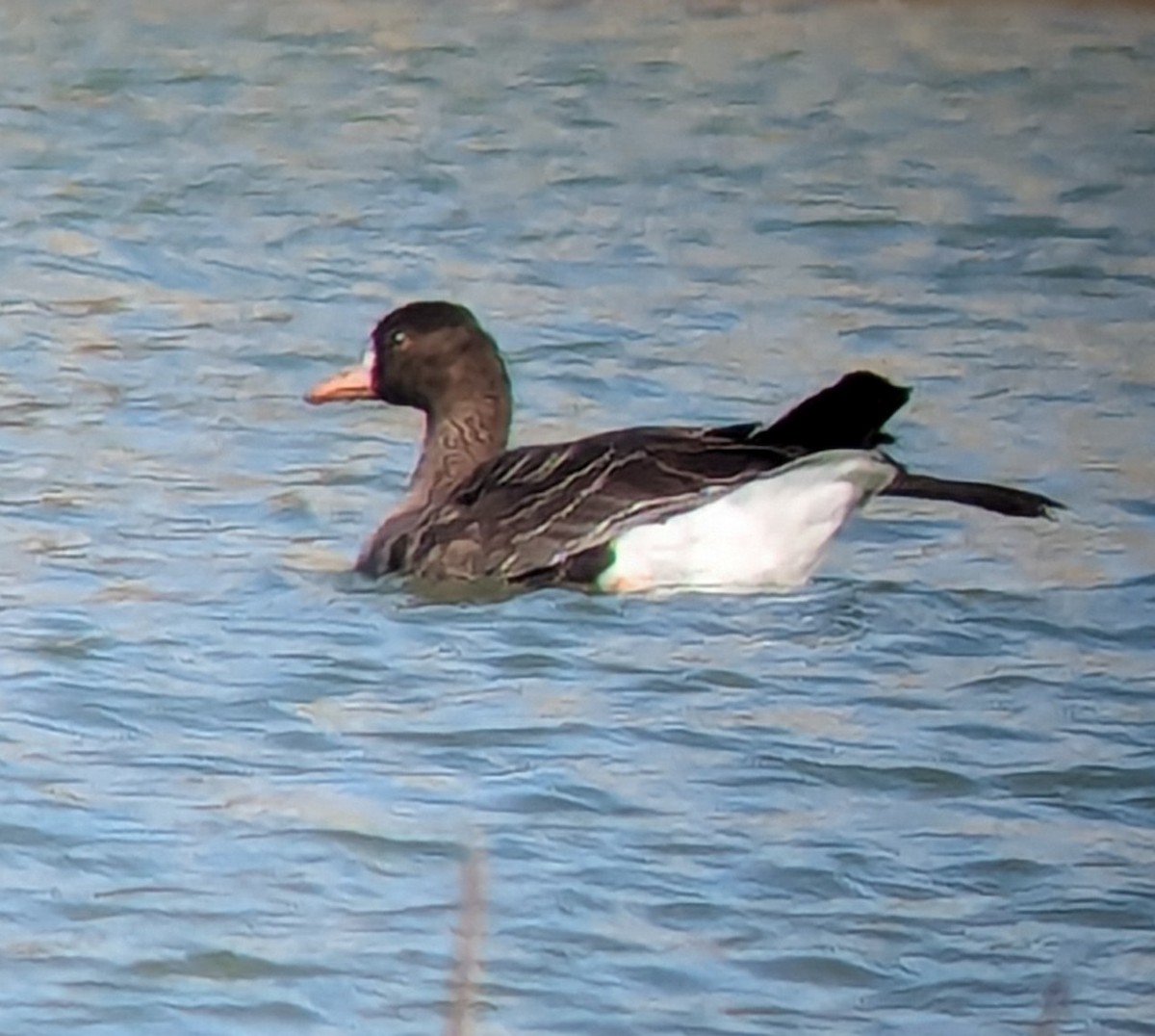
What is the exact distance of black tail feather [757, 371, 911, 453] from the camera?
2.11 meters

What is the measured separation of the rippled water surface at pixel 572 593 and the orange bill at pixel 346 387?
0.03 meters

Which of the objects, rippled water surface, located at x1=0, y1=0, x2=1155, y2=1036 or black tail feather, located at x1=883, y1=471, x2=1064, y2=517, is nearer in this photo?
rippled water surface, located at x1=0, y1=0, x2=1155, y2=1036

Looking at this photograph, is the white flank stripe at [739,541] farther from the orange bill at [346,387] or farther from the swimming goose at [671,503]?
the orange bill at [346,387]

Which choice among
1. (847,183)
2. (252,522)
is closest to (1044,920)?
(252,522)

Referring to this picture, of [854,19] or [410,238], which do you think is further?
[854,19]

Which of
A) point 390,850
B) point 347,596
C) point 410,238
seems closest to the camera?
point 390,850

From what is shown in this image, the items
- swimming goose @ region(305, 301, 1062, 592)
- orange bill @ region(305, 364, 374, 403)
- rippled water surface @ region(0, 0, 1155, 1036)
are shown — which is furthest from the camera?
orange bill @ region(305, 364, 374, 403)

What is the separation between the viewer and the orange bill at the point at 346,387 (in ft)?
7.33

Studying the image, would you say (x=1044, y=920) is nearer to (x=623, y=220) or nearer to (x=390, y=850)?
(x=390, y=850)

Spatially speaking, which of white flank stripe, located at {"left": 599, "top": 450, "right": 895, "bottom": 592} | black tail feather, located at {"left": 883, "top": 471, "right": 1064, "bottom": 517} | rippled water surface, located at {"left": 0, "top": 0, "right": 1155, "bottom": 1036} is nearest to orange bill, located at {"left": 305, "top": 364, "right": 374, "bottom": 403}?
rippled water surface, located at {"left": 0, "top": 0, "right": 1155, "bottom": 1036}

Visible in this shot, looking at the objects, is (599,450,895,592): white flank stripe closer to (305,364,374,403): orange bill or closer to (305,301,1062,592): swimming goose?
A: (305,301,1062,592): swimming goose

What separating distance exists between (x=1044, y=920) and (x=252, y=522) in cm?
65

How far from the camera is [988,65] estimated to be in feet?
8.43

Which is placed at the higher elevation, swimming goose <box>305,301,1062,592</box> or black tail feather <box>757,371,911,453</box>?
black tail feather <box>757,371,911,453</box>
